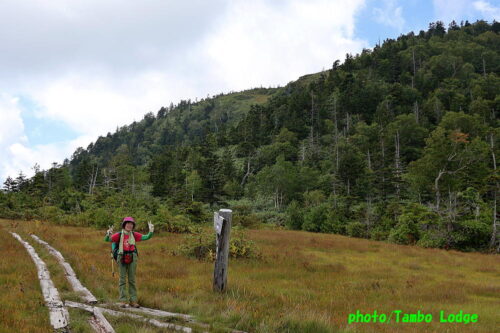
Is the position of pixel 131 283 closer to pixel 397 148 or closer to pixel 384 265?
pixel 384 265

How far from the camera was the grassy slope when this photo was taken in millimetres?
6621

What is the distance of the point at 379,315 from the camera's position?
7.90 meters

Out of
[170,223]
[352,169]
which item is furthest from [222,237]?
[352,169]

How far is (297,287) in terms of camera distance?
34.8 feet

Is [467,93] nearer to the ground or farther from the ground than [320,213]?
farther from the ground

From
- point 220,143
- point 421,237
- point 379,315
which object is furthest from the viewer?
point 220,143

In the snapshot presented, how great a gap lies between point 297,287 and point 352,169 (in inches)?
1947

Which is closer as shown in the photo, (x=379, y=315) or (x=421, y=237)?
(x=379, y=315)

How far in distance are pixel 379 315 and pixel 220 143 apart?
10148 cm

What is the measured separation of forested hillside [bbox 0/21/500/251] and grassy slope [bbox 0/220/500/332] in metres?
11.6

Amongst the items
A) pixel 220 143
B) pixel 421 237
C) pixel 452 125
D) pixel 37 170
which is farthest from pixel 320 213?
pixel 220 143

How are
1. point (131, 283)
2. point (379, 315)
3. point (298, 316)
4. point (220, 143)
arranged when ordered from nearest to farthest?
1. point (298, 316)
2. point (131, 283)
3. point (379, 315)
4. point (220, 143)

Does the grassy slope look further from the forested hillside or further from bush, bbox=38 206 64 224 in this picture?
bush, bbox=38 206 64 224

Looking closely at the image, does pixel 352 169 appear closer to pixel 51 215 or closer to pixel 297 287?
pixel 51 215
